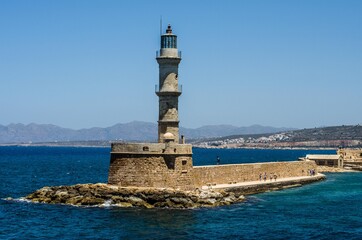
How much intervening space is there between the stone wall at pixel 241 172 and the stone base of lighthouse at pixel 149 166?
2.41m

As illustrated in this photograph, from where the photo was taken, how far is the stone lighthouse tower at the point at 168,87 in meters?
40.2

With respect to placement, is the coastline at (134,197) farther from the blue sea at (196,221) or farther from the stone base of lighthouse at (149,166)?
the blue sea at (196,221)

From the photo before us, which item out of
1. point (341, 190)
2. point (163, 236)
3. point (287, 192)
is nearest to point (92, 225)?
point (163, 236)

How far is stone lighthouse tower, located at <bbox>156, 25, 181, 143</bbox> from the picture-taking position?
40.2m

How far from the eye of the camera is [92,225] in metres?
30.9

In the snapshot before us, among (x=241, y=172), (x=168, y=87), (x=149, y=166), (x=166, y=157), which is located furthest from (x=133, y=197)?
(x=241, y=172)

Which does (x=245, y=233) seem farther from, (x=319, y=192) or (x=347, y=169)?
(x=347, y=169)

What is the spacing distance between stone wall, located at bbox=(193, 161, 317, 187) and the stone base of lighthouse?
95.0 inches

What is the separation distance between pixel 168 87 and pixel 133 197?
7.86 meters

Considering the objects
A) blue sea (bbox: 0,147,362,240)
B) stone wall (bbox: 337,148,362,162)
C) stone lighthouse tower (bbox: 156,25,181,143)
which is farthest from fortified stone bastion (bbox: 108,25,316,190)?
stone wall (bbox: 337,148,362,162)

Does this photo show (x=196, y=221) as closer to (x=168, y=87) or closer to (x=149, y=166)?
(x=149, y=166)

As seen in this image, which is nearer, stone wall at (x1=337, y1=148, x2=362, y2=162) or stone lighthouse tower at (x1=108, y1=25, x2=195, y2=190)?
stone lighthouse tower at (x1=108, y1=25, x2=195, y2=190)

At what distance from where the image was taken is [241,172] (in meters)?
45.6

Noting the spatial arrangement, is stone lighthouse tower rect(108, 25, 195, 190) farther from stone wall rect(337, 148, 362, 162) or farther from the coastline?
stone wall rect(337, 148, 362, 162)
